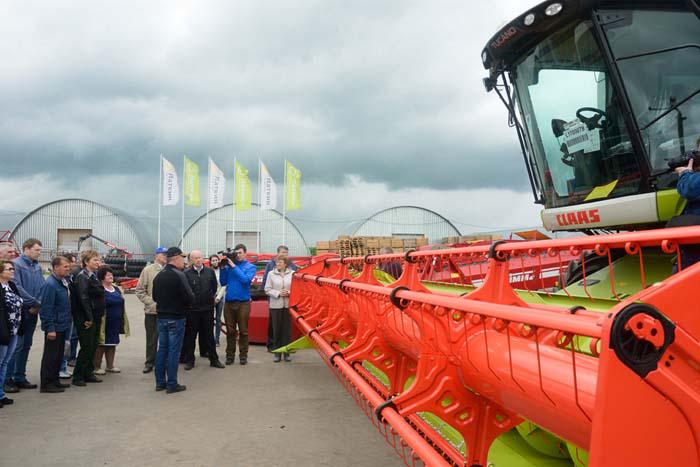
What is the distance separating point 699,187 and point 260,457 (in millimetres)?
3511

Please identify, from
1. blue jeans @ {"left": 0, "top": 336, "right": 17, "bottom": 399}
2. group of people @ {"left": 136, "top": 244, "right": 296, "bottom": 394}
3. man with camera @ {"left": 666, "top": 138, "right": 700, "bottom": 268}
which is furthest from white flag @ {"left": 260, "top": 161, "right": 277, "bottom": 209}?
man with camera @ {"left": 666, "top": 138, "right": 700, "bottom": 268}

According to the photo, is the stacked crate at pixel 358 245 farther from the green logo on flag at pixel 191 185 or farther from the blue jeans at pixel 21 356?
the blue jeans at pixel 21 356

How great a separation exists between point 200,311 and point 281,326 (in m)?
1.24

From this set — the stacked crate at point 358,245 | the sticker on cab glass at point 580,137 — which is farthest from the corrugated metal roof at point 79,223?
the sticker on cab glass at point 580,137

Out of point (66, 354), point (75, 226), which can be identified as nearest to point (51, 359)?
point (66, 354)

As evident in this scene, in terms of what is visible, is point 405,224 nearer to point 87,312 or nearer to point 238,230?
point 238,230

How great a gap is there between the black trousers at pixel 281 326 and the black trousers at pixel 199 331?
92 cm

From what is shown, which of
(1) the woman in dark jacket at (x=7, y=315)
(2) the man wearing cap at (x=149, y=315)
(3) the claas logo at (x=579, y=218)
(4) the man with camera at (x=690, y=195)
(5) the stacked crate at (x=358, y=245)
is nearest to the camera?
(4) the man with camera at (x=690, y=195)

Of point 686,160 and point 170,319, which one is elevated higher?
point 686,160

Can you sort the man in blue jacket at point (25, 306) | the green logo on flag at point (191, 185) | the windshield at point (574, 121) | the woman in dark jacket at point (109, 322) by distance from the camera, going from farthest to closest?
1. the green logo on flag at point (191, 185)
2. the woman in dark jacket at point (109, 322)
3. the man in blue jacket at point (25, 306)
4. the windshield at point (574, 121)

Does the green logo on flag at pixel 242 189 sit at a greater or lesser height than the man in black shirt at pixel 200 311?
greater

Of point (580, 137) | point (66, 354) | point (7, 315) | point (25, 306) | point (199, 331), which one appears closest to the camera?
point (580, 137)

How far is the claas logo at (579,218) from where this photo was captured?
4438 millimetres

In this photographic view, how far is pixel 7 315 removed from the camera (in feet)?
17.8
